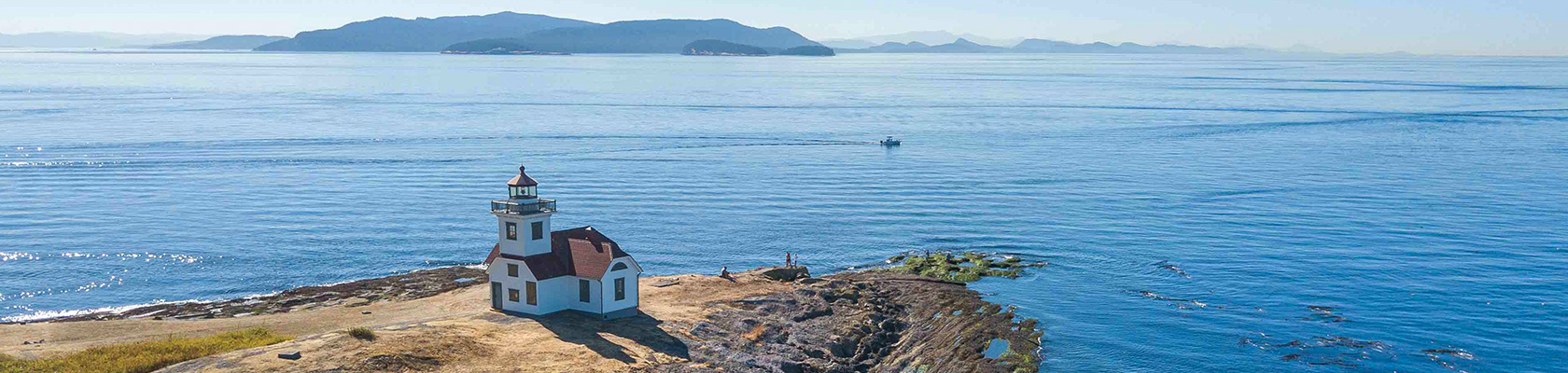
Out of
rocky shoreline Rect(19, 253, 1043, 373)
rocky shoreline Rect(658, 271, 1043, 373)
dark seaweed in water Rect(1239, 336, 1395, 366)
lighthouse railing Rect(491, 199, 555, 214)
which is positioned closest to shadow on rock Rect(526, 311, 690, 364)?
rocky shoreline Rect(19, 253, 1043, 373)

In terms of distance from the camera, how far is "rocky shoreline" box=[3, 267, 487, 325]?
201ft

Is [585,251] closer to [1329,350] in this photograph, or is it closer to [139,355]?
[139,355]

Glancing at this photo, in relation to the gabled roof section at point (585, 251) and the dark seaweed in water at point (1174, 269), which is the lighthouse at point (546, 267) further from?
the dark seaweed in water at point (1174, 269)

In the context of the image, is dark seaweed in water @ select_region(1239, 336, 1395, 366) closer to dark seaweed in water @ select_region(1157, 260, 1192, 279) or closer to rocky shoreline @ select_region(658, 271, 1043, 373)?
rocky shoreline @ select_region(658, 271, 1043, 373)

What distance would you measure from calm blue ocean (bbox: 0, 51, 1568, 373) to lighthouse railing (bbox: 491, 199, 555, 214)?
19.6m

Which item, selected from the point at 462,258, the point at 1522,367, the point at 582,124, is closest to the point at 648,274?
the point at 462,258

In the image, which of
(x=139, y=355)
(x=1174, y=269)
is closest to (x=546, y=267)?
(x=139, y=355)

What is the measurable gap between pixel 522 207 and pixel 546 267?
280 cm

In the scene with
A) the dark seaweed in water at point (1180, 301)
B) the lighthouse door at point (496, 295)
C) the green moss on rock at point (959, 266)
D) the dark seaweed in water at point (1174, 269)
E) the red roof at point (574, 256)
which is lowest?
the green moss on rock at point (959, 266)

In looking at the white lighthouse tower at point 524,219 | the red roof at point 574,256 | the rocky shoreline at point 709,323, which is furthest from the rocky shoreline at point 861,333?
the white lighthouse tower at point 524,219

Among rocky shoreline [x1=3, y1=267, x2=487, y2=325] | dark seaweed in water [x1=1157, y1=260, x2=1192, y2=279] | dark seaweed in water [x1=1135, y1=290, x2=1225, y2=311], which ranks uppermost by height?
dark seaweed in water [x1=1157, y1=260, x2=1192, y2=279]

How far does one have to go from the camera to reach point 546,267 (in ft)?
177

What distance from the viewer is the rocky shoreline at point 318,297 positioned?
201ft

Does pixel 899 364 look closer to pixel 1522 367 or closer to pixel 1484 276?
pixel 1522 367
